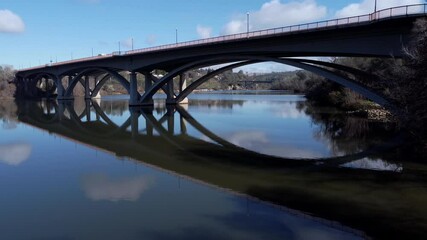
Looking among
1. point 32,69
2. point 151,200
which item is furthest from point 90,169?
point 32,69

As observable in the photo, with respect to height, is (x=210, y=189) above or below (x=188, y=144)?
below

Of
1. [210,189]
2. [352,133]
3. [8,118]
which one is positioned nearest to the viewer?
[210,189]

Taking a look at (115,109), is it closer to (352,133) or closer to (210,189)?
(352,133)

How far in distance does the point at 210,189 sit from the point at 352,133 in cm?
1541

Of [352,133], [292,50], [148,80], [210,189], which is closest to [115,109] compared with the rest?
[148,80]

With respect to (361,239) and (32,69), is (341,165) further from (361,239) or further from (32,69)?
(32,69)

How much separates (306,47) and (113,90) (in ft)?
346

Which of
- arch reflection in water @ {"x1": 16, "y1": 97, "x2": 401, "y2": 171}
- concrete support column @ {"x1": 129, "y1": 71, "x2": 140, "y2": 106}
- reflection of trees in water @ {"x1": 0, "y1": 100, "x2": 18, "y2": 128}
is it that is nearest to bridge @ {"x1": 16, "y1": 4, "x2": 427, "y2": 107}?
concrete support column @ {"x1": 129, "y1": 71, "x2": 140, "y2": 106}

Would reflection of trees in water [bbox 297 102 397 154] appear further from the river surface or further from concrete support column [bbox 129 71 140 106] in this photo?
concrete support column [bbox 129 71 140 106]

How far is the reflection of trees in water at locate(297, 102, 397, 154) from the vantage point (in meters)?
19.8

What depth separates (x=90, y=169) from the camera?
14219 mm

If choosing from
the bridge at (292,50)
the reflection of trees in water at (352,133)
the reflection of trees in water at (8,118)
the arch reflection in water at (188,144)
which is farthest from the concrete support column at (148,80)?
the reflection of trees in water at (352,133)

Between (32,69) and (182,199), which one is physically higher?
(32,69)

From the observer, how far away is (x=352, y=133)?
2395 cm
